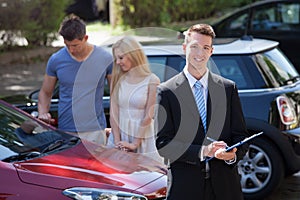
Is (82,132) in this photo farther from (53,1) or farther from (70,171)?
(53,1)

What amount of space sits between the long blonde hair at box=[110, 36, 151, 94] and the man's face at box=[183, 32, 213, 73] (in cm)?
157

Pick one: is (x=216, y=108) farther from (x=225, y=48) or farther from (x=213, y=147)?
(x=225, y=48)

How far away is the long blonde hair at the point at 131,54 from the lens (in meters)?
5.34

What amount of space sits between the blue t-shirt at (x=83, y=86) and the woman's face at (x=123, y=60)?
522 millimetres

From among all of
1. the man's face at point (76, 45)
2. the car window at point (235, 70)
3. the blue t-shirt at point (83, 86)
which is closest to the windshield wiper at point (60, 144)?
the blue t-shirt at point (83, 86)

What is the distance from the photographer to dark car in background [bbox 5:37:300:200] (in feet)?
22.0

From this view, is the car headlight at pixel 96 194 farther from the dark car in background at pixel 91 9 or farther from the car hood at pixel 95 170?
the dark car in background at pixel 91 9

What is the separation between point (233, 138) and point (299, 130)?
10.2 ft

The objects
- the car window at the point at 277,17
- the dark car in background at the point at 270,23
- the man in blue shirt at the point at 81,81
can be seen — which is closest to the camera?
the man in blue shirt at the point at 81,81

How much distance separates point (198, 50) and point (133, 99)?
1784 mm

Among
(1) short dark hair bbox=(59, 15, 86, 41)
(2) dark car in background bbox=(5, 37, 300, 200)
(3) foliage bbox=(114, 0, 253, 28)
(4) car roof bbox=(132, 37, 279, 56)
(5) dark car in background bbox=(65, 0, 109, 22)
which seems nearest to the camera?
(1) short dark hair bbox=(59, 15, 86, 41)

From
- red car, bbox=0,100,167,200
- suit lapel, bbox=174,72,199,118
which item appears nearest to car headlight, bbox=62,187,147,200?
red car, bbox=0,100,167,200

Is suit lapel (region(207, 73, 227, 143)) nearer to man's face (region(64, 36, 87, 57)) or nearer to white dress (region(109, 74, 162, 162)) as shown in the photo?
white dress (region(109, 74, 162, 162))

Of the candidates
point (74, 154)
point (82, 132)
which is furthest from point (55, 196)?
point (82, 132)
